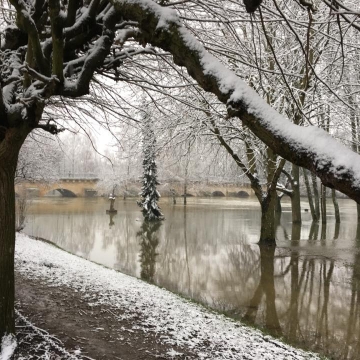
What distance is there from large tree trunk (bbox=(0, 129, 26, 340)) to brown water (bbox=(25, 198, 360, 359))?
436 centimetres

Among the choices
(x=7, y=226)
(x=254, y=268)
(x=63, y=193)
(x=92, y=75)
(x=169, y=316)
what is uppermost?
(x=92, y=75)

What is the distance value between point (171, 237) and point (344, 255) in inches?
294

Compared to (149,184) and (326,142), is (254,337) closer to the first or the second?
(326,142)

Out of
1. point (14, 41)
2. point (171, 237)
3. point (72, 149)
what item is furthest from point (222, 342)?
point (72, 149)

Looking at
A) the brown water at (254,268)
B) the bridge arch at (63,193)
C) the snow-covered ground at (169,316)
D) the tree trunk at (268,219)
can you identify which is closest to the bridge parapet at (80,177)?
the bridge arch at (63,193)

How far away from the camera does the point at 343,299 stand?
322 inches

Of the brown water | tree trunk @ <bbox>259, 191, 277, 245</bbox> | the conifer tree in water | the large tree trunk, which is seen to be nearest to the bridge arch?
the conifer tree in water

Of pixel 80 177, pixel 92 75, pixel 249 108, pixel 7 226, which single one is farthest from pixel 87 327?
pixel 80 177

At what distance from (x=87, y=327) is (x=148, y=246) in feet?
32.9

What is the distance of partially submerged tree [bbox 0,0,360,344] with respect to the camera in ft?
6.98

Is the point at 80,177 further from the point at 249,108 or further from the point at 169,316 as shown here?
the point at 249,108

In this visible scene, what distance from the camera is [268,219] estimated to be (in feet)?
45.6

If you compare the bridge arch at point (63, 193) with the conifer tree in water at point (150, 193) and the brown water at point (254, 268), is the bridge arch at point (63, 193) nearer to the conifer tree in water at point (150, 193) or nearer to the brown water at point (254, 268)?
the conifer tree in water at point (150, 193)

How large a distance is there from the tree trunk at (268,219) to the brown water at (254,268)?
477 mm
